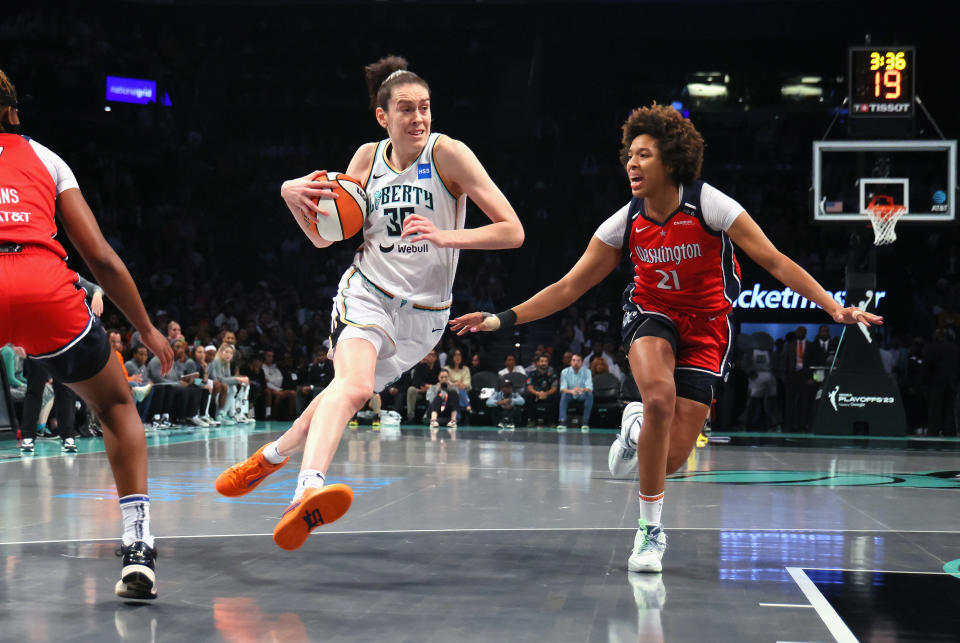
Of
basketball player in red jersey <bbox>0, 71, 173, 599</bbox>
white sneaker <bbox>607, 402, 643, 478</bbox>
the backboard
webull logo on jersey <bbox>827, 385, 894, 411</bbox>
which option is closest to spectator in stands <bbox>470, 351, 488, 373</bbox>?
webull logo on jersey <bbox>827, 385, 894, 411</bbox>

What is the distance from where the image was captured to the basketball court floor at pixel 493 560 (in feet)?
11.2

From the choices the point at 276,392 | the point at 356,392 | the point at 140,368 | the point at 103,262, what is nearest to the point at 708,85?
the point at 276,392

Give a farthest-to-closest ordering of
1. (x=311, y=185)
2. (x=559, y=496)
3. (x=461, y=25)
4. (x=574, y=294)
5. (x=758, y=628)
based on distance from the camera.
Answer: (x=461, y=25)
(x=559, y=496)
(x=574, y=294)
(x=311, y=185)
(x=758, y=628)

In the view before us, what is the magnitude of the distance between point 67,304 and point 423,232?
1.39 meters

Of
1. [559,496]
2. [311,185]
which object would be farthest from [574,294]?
[559,496]

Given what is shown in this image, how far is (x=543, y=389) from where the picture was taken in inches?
658

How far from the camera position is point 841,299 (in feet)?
69.2

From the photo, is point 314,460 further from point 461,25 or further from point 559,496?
point 461,25

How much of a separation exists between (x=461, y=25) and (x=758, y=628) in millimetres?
20747

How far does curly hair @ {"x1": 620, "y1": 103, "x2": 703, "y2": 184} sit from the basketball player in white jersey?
782mm

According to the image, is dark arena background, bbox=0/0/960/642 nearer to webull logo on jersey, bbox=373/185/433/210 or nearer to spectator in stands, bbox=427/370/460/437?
spectator in stands, bbox=427/370/460/437

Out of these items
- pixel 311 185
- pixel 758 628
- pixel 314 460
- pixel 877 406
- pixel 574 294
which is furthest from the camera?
pixel 877 406

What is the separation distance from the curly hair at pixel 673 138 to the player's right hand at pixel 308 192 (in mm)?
1432

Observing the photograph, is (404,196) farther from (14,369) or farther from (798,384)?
(798,384)
